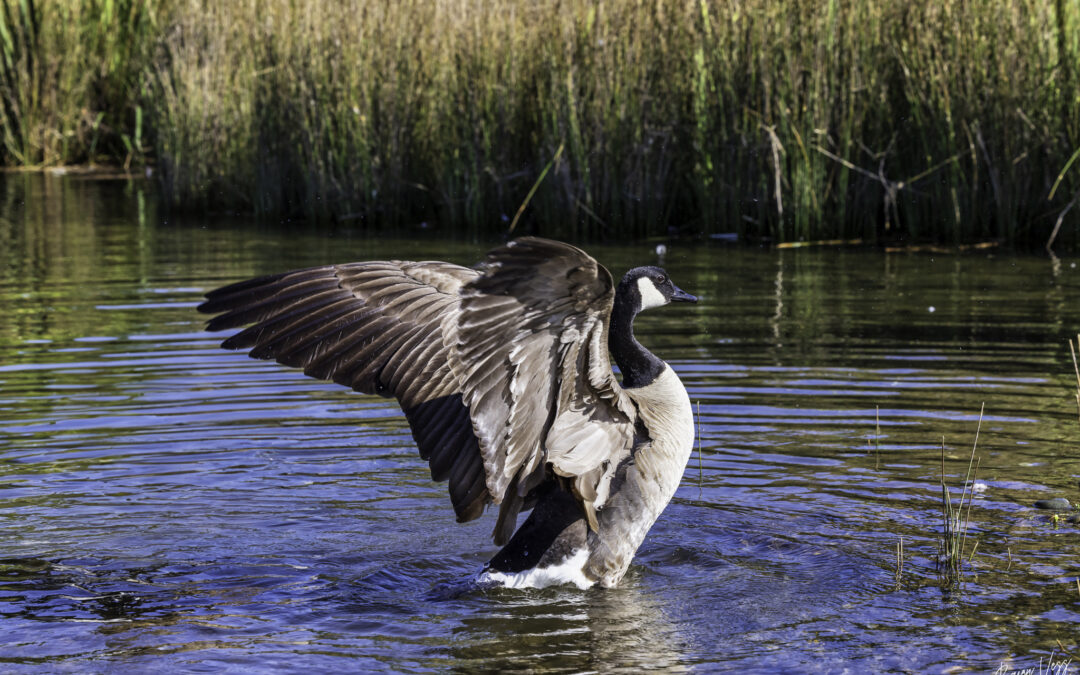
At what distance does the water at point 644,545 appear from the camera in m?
4.76

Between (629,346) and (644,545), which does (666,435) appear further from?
(644,545)

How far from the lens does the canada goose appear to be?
15.1ft

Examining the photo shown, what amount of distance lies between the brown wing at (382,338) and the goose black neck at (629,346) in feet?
2.46

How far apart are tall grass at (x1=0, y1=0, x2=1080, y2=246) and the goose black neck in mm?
7349

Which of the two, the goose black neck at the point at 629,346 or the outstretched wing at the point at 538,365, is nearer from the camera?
the outstretched wing at the point at 538,365

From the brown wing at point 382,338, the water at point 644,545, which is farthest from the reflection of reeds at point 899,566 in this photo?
the brown wing at point 382,338

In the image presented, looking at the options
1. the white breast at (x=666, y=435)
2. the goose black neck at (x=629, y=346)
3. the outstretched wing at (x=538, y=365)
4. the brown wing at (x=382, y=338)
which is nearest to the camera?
the outstretched wing at (x=538, y=365)

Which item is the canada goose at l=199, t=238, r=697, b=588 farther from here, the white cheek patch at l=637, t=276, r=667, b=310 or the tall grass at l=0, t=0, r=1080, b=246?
the tall grass at l=0, t=0, r=1080, b=246

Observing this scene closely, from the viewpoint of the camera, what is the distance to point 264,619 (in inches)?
198

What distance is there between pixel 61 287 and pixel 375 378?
305 inches

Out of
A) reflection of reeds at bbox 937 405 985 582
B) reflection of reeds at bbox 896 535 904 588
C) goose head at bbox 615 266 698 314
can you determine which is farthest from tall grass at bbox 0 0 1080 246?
reflection of reeds at bbox 896 535 904 588

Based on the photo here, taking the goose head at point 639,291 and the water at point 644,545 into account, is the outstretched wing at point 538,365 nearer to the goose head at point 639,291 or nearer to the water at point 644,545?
the water at point 644,545

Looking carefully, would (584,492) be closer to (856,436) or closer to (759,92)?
A: (856,436)

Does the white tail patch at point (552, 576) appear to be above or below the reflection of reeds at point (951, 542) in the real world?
below
